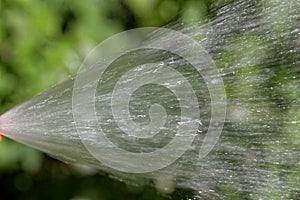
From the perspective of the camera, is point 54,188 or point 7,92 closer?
point 7,92

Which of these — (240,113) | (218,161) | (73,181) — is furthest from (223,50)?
(73,181)

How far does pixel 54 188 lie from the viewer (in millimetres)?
1740

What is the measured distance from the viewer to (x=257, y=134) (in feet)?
5.71

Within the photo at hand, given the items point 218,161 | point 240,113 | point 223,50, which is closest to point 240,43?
point 223,50

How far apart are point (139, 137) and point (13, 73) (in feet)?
1.13

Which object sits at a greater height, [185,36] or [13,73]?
[185,36]

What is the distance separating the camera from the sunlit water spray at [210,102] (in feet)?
5.40

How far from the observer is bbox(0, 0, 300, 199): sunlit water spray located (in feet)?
5.40

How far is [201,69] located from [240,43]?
12cm

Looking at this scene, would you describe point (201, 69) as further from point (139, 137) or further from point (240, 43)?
point (139, 137)

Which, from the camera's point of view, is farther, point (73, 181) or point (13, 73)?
point (73, 181)

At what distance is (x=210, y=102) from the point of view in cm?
171

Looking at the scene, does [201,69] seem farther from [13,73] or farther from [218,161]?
[13,73]

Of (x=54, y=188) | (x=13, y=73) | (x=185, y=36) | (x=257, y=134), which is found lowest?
(x=54, y=188)
